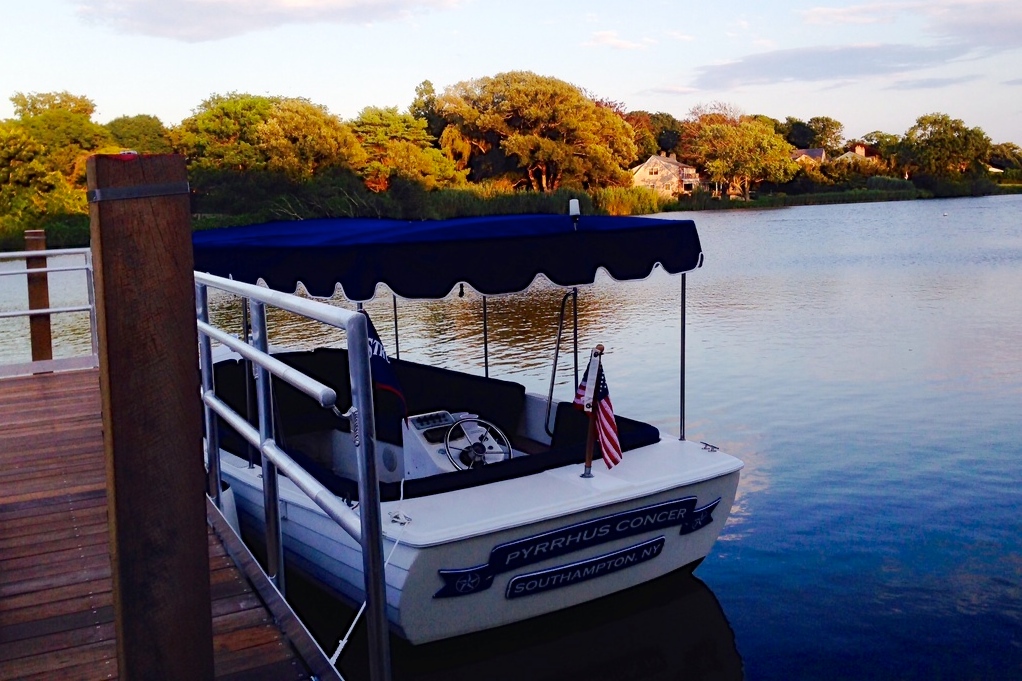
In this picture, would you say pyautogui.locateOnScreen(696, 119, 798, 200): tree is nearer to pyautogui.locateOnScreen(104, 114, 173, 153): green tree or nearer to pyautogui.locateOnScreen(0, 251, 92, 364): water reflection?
pyautogui.locateOnScreen(104, 114, 173, 153): green tree

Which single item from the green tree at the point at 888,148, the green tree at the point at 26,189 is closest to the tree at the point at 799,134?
the green tree at the point at 888,148

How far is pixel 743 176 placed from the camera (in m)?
80.8

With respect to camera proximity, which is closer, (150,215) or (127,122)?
(150,215)

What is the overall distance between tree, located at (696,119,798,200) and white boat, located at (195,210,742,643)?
76.0 metres

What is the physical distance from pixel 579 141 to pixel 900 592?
53.4 m

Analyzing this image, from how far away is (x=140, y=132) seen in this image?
2420 inches

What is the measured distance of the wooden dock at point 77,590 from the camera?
3.17 meters

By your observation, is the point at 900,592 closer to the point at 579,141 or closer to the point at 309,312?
the point at 309,312

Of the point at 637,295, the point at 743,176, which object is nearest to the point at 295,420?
the point at 637,295

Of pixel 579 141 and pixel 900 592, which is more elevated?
pixel 579 141

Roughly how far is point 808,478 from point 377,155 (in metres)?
46.6

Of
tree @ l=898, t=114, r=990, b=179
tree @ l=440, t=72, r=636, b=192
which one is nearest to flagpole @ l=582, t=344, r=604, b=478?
tree @ l=440, t=72, r=636, b=192

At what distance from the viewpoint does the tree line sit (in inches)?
1774

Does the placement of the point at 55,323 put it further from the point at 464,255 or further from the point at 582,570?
the point at 582,570
